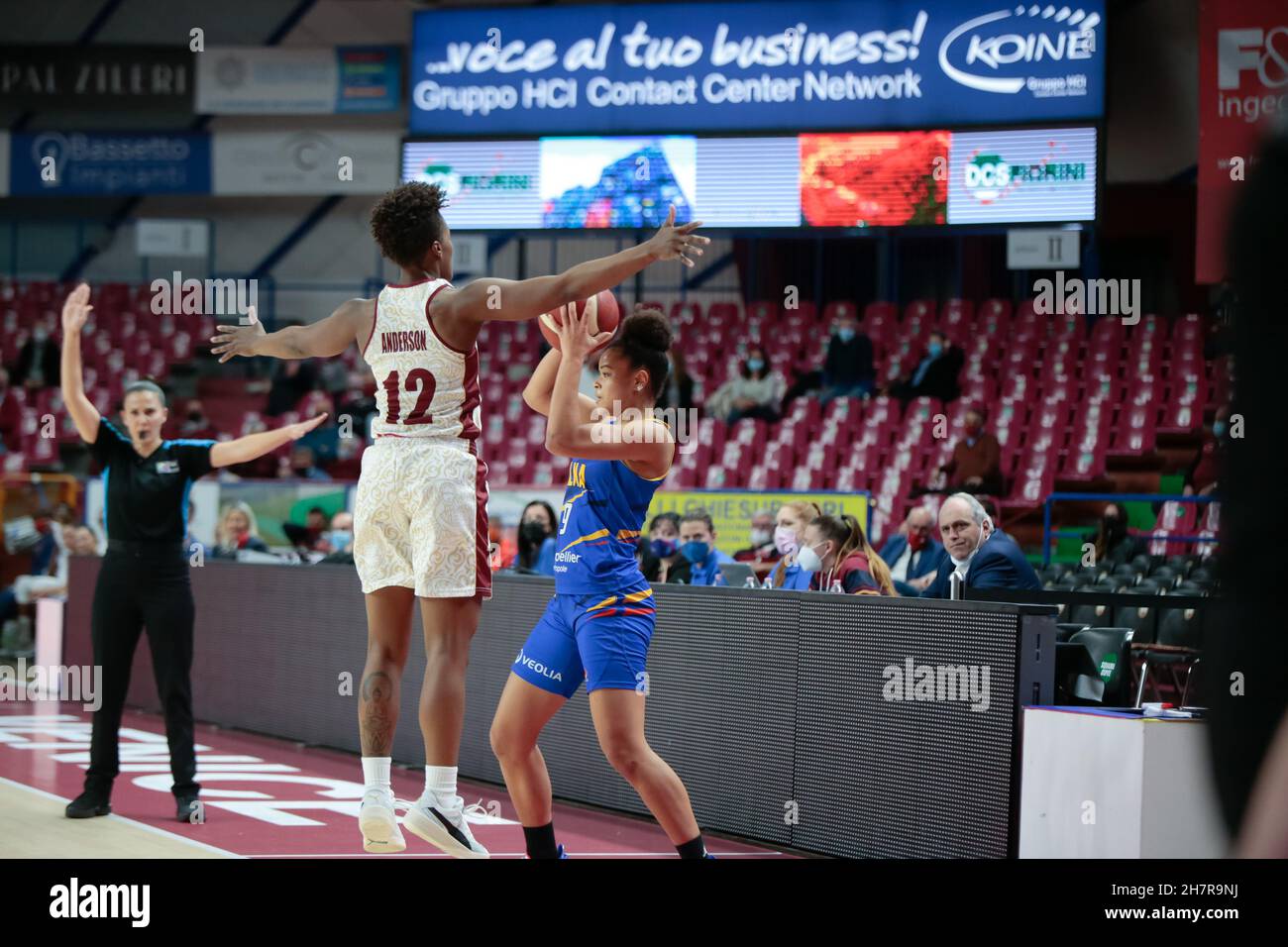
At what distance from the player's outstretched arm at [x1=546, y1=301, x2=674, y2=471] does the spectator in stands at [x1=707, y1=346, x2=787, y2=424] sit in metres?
13.1

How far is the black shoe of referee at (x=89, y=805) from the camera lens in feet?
23.3

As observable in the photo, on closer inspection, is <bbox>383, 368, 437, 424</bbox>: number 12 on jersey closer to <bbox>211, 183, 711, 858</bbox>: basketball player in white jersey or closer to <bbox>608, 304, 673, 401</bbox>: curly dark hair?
<bbox>211, 183, 711, 858</bbox>: basketball player in white jersey

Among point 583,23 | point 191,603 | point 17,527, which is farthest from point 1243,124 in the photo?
point 17,527

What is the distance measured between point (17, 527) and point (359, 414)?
14.1 ft

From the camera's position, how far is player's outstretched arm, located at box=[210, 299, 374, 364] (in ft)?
16.0

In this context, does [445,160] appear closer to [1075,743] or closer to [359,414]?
[359,414]

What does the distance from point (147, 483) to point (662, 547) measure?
4.32m

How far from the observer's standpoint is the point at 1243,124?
1386cm

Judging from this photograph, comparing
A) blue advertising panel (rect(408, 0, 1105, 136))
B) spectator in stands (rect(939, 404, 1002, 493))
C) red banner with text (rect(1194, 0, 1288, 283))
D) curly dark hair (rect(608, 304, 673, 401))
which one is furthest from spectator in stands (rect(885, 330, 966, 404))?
curly dark hair (rect(608, 304, 673, 401))

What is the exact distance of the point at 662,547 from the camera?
1074cm

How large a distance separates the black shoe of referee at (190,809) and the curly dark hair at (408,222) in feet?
11.6

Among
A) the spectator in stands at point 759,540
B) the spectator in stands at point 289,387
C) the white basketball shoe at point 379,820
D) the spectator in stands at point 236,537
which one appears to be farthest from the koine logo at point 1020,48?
the white basketball shoe at point 379,820

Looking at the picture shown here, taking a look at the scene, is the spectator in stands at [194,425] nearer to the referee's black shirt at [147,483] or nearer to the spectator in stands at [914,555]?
the spectator in stands at [914,555]
